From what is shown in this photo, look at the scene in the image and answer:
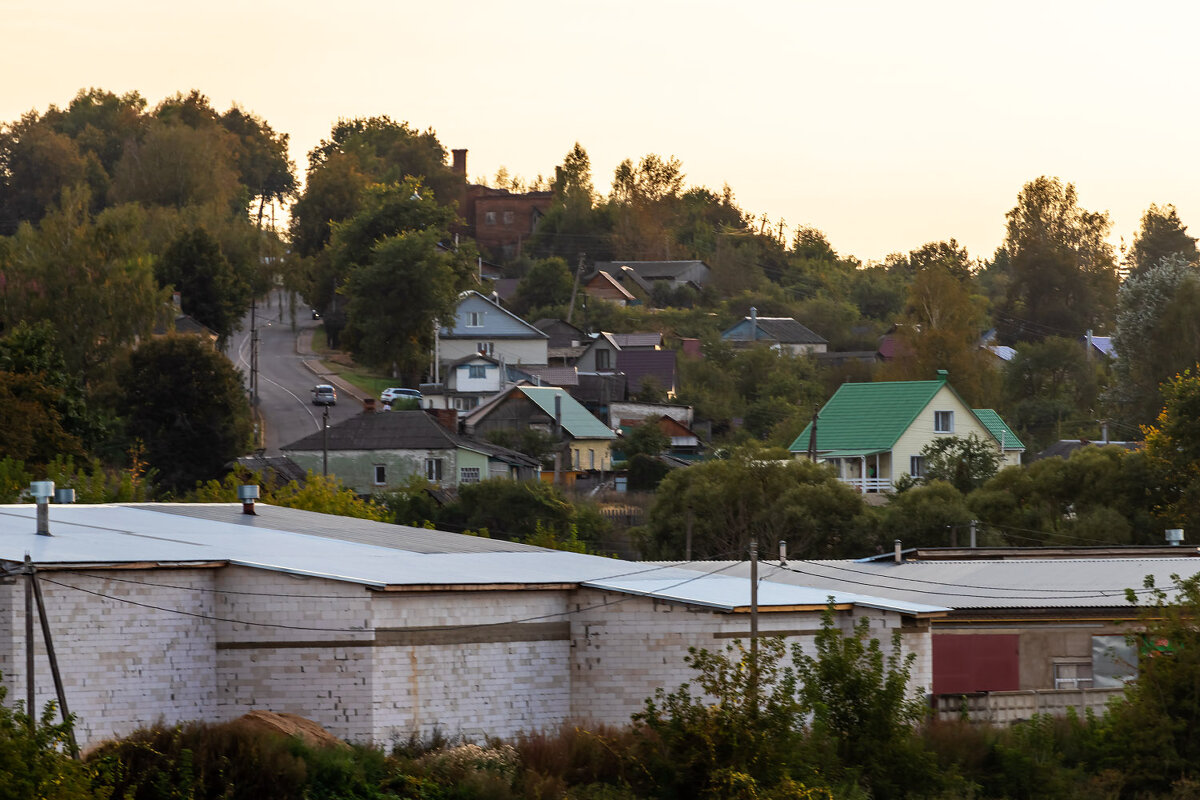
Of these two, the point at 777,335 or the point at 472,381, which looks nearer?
the point at 472,381

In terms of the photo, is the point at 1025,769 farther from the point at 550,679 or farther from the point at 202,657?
the point at 202,657

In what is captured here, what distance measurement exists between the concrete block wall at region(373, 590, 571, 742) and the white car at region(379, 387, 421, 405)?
43.4 m

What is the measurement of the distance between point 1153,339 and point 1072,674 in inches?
1565

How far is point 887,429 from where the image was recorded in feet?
176

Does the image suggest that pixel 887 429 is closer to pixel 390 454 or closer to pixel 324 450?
pixel 390 454

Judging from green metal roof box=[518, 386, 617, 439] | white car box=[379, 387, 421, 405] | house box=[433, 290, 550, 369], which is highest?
house box=[433, 290, 550, 369]

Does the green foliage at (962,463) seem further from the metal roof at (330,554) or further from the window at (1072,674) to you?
the metal roof at (330,554)

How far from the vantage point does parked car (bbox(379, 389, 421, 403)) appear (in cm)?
6419

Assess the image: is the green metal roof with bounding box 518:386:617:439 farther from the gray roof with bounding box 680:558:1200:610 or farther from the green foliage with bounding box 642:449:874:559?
the gray roof with bounding box 680:558:1200:610

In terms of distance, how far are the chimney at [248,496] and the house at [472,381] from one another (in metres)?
40.6

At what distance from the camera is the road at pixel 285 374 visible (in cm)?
6084

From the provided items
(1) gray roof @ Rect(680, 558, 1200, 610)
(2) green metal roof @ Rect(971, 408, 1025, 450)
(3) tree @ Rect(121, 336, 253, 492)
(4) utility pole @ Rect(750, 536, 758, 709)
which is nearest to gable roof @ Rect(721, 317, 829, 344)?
(2) green metal roof @ Rect(971, 408, 1025, 450)

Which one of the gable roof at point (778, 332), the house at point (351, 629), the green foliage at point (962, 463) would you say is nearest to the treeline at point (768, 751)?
the house at point (351, 629)

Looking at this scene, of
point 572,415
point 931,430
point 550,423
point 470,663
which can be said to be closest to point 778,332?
point 572,415
